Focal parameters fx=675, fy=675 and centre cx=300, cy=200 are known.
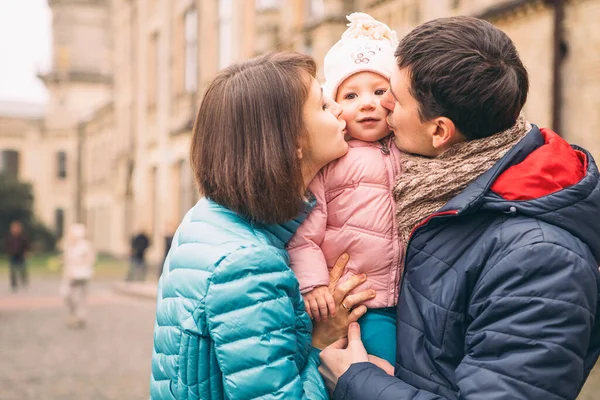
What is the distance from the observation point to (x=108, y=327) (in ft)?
40.8

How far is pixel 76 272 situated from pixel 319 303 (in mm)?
10883

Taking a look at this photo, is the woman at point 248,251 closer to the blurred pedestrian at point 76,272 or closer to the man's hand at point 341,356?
the man's hand at point 341,356

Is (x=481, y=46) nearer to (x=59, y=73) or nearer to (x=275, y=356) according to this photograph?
(x=275, y=356)

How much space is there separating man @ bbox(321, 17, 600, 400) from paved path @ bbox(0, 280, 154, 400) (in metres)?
5.82

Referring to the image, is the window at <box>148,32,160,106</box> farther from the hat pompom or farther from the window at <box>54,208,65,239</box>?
the window at <box>54,208,65,239</box>

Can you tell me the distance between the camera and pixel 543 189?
175 centimetres

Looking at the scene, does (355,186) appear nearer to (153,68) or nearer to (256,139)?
(256,139)

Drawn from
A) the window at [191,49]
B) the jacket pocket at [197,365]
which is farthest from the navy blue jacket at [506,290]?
the window at [191,49]

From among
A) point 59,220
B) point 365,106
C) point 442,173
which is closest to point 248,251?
point 442,173

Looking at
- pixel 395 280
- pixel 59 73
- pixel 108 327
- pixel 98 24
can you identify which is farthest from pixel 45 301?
pixel 98 24

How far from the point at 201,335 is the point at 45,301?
1703cm

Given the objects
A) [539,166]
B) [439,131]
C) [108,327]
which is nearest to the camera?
[539,166]

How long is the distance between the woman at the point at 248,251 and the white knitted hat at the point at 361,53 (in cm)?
30

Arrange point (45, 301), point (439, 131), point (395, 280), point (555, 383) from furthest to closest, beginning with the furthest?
point (45, 301) → point (395, 280) → point (439, 131) → point (555, 383)
